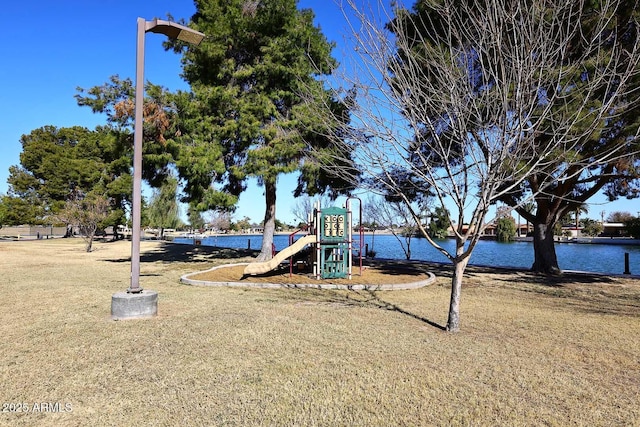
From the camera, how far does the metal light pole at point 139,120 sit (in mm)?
6305

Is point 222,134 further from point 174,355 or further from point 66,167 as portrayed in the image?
point 66,167

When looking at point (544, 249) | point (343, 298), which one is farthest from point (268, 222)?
point (544, 249)

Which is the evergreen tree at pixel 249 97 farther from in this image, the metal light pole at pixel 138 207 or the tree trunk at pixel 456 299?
the tree trunk at pixel 456 299

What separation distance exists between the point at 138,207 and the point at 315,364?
3992 millimetres

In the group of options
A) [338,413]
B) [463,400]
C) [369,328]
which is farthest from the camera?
Result: [369,328]

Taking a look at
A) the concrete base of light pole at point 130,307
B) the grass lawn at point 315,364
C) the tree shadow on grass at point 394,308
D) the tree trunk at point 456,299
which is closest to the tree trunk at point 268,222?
the tree shadow on grass at point 394,308

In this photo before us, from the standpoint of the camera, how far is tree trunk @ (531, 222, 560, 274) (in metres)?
14.2

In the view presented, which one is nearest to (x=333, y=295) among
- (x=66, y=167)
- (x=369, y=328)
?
(x=369, y=328)

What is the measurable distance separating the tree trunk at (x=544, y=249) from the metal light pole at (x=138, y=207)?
508 inches

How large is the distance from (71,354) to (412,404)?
3653 millimetres

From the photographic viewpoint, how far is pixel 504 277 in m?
13.0

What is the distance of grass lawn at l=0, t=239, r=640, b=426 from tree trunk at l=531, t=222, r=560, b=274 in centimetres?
663

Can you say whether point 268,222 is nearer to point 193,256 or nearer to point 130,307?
point 193,256

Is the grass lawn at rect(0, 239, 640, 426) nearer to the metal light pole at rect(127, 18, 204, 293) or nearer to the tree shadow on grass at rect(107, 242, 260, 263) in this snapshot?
the metal light pole at rect(127, 18, 204, 293)
